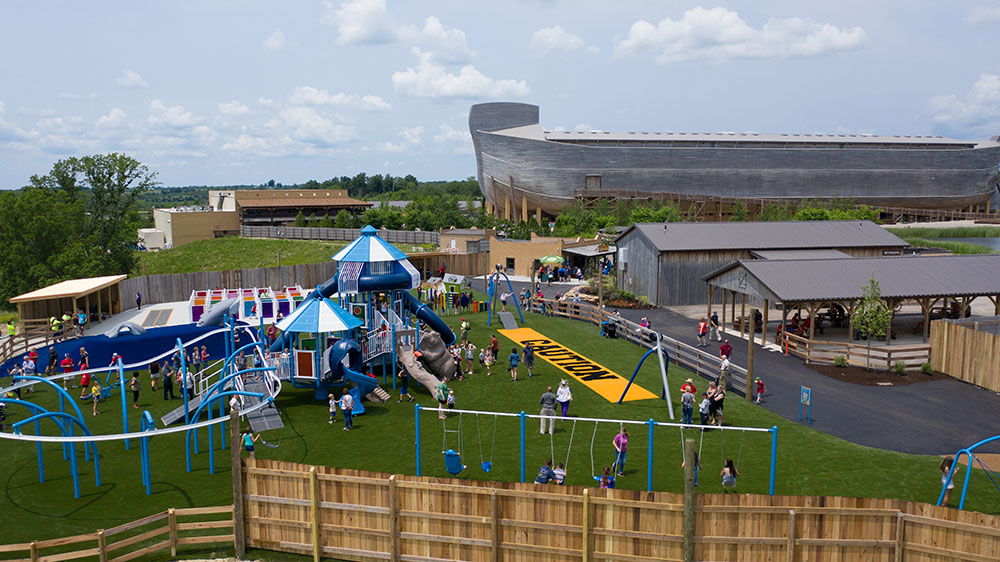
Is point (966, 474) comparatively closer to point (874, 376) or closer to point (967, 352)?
point (874, 376)

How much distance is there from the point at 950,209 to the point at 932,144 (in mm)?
9321

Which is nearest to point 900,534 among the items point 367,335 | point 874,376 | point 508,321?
point 874,376

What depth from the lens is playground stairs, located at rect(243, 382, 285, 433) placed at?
19.6m

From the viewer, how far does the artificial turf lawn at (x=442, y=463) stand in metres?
15.0

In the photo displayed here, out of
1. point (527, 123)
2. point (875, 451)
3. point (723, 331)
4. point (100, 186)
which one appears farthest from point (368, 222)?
point (875, 451)

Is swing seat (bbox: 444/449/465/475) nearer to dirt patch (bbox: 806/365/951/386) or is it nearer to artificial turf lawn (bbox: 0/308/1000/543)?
artificial turf lawn (bbox: 0/308/1000/543)

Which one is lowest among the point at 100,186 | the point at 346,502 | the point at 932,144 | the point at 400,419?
the point at 400,419

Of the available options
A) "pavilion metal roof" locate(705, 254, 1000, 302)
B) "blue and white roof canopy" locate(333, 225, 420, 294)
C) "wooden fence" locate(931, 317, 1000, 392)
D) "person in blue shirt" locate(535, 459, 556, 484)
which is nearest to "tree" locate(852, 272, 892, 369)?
"pavilion metal roof" locate(705, 254, 1000, 302)

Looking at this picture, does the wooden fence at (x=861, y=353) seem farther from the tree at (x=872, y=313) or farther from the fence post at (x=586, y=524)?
the fence post at (x=586, y=524)

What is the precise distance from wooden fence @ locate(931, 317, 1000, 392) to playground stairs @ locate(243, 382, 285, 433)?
21.9 m

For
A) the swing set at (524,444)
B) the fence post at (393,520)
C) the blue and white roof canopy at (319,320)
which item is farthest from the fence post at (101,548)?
the blue and white roof canopy at (319,320)

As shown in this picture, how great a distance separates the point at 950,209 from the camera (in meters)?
96.9

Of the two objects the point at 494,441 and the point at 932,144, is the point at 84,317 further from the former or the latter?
the point at 932,144

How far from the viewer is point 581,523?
10.7 m
